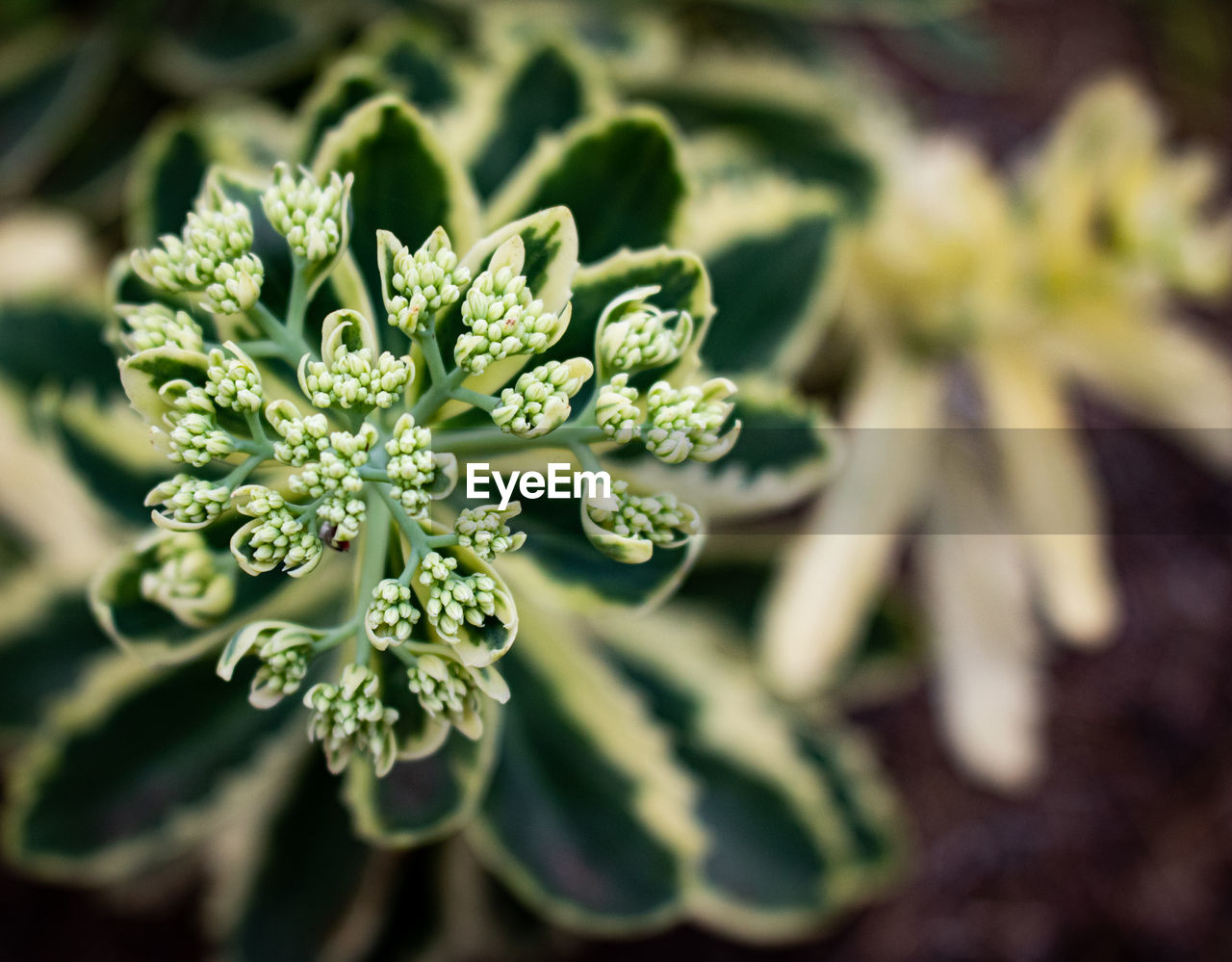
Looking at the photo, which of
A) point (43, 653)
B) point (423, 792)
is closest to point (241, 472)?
point (423, 792)

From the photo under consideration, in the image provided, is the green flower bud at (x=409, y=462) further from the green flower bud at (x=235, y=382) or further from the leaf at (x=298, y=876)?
the leaf at (x=298, y=876)

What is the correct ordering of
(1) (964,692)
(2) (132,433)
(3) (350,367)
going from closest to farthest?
(3) (350,367) → (2) (132,433) → (1) (964,692)

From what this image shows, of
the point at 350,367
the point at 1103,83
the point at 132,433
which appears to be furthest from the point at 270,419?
the point at 1103,83

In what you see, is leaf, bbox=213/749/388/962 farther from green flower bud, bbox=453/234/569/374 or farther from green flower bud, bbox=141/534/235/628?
green flower bud, bbox=453/234/569/374

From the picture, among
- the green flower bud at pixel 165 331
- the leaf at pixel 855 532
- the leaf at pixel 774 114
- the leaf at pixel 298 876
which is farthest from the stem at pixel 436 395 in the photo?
the leaf at pixel 774 114

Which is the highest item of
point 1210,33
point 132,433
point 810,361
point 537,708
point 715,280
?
point 132,433

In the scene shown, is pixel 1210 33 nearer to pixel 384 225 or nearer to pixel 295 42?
pixel 295 42
